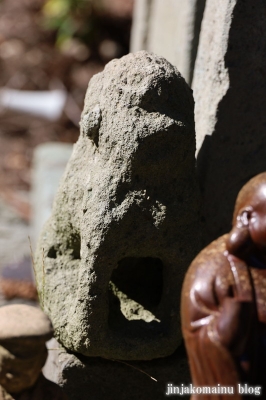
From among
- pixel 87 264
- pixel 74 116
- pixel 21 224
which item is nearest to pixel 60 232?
pixel 87 264

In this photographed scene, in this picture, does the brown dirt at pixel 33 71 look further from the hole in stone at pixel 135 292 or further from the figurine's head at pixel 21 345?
the figurine's head at pixel 21 345

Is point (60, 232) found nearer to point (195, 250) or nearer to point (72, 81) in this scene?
point (195, 250)

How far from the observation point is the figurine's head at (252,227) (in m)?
1.39

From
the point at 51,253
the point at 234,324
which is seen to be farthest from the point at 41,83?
the point at 234,324

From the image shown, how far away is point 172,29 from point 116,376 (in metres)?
1.55

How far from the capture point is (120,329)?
70.7 inches

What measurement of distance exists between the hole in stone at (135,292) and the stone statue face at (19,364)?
11.6 inches

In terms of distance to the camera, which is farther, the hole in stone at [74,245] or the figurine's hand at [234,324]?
the hole in stone at [74,245]

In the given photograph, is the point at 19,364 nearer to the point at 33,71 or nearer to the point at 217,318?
the point at 217,318

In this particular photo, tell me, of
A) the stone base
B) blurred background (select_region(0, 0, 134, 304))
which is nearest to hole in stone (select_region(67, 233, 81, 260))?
the stone base

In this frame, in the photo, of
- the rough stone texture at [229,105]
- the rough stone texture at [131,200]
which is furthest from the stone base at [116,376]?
the rough stone texture at [229,105]

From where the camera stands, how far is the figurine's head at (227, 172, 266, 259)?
4.55 ft

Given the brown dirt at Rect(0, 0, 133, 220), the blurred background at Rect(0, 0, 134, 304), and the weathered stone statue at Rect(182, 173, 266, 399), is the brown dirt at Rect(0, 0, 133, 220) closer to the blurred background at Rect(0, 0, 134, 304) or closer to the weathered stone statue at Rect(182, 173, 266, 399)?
the blurred background at Rect(0, 0, 134, 304)

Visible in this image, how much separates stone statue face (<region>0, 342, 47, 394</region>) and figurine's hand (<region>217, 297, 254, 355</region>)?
17.2 inches
